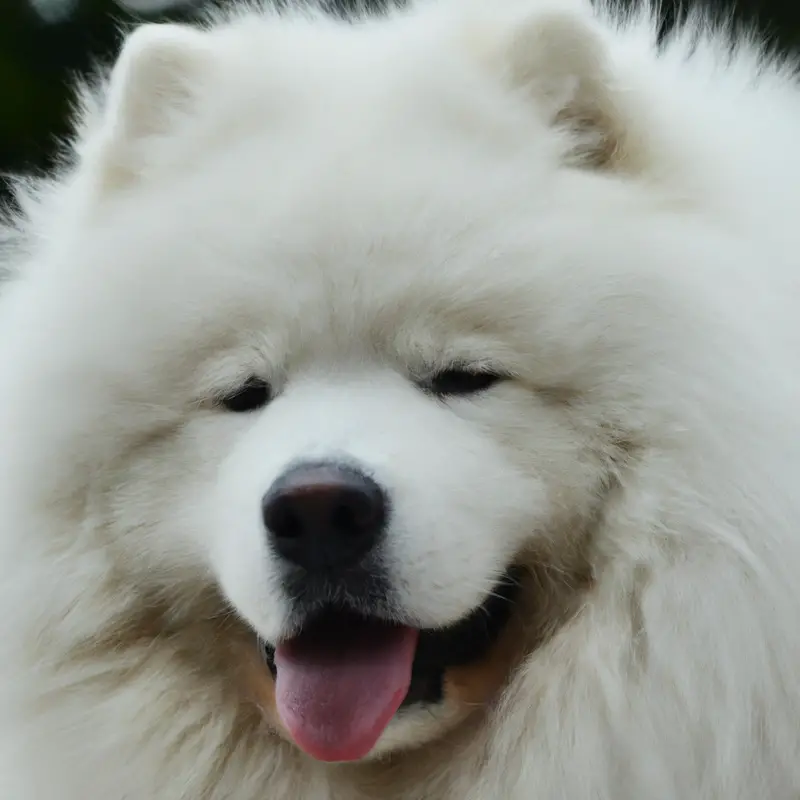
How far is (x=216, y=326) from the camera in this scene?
2178mm

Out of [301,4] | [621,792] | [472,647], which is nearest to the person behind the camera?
[621,792]

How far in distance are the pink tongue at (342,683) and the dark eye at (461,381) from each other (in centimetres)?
48

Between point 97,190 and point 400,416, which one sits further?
point 97,190

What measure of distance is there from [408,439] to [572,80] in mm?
854

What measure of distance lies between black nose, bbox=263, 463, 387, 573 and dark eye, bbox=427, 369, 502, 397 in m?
0.31

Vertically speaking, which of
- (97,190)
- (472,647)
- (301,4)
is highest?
(301,4)

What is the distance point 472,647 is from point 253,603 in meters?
0.50

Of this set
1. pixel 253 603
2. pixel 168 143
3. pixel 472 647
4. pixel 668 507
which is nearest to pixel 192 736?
pixel 253 603

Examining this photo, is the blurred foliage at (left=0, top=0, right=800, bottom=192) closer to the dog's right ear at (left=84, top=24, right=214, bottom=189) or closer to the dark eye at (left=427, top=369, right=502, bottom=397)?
the dog's right ear at (left=84, top=24, right=214, bottom=189)

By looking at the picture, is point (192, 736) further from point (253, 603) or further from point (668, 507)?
point (668, 507)

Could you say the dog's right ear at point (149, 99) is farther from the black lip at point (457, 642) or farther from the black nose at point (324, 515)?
the black lip at point (457, 642)

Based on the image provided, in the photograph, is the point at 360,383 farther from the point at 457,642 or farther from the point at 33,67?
the point at 33,67

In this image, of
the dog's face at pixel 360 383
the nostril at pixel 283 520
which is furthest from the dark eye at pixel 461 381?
the nostril at pixel 283 520

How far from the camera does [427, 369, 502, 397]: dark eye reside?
2.16 meters
